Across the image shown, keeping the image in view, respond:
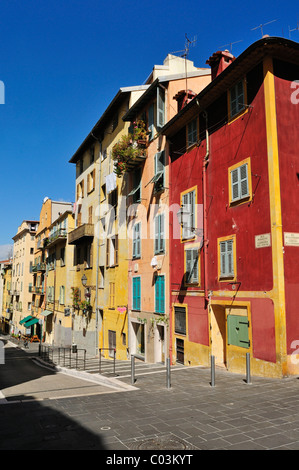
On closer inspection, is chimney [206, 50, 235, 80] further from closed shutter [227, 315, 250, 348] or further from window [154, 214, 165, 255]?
closed shutter [227, 315, 250, 348]

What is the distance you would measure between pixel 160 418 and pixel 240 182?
28.2 feet

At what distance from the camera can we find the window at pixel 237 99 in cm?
1362

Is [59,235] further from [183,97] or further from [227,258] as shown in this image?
[227,258]

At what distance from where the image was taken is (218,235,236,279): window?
13.5 meters

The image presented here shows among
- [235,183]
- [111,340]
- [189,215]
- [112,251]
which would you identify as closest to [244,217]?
[235,183]

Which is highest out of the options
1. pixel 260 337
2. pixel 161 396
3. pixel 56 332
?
pixel 260 337

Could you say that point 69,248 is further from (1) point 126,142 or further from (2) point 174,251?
(2) point 174,251

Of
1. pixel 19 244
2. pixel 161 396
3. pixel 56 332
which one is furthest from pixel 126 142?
pixel 19 244

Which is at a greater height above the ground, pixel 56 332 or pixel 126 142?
pixel 126 142

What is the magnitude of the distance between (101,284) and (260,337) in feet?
58.4

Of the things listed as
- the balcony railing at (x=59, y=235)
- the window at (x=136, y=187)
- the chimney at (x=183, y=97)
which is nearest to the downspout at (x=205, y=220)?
the chimney at (x=183, y=97)

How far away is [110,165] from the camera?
27922 millimetres

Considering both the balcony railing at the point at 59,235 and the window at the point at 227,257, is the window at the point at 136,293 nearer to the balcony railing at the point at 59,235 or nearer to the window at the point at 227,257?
the window at the point at 227,257

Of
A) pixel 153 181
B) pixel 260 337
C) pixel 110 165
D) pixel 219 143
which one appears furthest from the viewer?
pixel 110 165
